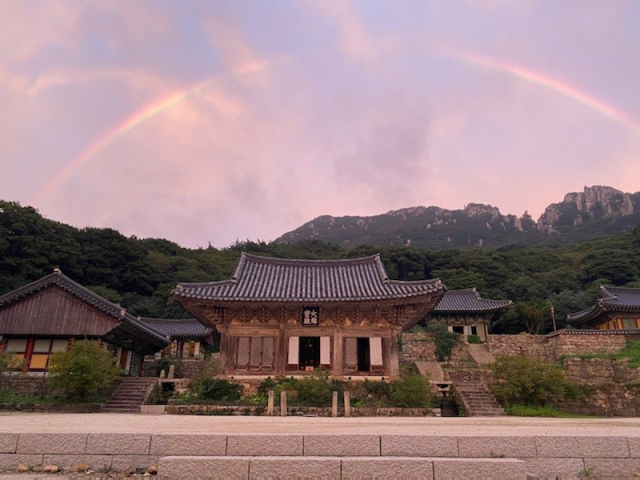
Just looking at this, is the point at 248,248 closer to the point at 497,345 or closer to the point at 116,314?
the point at 497,345

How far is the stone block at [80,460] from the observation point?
24.7 feet

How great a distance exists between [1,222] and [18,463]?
66.5 m

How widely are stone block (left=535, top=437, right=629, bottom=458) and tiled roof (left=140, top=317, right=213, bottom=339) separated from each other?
44.7m

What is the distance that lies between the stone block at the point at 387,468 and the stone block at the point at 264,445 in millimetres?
960

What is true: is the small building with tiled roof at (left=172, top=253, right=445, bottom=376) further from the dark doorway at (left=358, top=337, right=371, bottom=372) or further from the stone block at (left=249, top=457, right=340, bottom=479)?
the stone block at (left=249, top=457, right=340, bottom=479)

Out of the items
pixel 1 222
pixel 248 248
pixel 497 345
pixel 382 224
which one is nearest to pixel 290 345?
pixel 497 345

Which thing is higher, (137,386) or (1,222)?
(1,222)

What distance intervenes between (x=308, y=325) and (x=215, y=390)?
19.6 ft

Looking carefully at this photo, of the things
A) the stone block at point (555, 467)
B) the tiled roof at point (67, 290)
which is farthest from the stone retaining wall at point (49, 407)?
the stone block at point (555, 467)

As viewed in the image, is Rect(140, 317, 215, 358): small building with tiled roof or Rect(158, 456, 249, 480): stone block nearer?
Rect(158, 456, 249, 480): stone block

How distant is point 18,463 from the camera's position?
756cm

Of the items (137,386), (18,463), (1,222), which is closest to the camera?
(18,463)

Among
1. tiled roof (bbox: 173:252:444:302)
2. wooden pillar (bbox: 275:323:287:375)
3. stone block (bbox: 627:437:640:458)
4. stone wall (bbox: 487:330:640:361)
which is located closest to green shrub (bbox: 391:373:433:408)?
tiled roof (bbox: 173:252:444:302)

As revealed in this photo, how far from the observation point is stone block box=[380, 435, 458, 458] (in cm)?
742
